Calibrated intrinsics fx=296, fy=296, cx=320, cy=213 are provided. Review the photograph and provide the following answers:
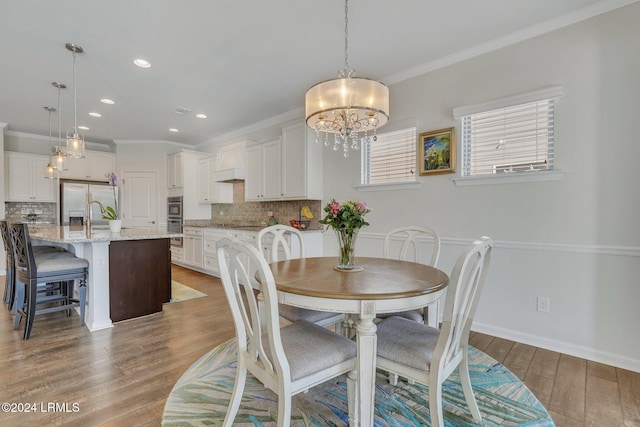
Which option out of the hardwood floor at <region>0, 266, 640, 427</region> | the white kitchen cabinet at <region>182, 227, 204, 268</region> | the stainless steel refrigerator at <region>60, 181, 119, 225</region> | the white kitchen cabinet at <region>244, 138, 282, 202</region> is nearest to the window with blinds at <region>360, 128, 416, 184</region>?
the white kitchen cabinet at <region>244, 138, 282, 202</region>

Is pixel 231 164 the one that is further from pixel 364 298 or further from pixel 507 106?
pixel 364 298

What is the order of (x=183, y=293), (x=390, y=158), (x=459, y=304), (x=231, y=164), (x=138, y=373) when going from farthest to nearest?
(x=231, y=164) → (x=183, y=293) → (x=390, y=158) → (x=138, y=373) → (x=459, y=304)

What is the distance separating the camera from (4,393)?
1.85 m

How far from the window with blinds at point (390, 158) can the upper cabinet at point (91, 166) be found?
556cm

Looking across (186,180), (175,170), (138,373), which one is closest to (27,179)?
(175,170)

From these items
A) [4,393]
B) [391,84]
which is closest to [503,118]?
[391,84]

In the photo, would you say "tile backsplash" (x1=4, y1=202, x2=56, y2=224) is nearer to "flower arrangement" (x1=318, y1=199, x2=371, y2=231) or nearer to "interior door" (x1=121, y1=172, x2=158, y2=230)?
"interior door" (x1=121, y1=172, x2=158, y2=230)

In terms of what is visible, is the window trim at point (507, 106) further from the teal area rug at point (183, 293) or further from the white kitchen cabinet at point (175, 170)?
the white kitchen cabinet at point (175, 170)

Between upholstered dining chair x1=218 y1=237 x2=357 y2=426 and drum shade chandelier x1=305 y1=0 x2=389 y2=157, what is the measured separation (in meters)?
1.12

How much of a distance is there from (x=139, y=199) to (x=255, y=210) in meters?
2.82

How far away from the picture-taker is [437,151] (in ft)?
9.93

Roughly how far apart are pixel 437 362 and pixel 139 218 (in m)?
6.71

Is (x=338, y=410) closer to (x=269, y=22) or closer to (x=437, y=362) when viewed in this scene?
(x=437, y=362)

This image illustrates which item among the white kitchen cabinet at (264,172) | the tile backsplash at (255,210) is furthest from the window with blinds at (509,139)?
the white kitchen cabinet at (264,172)
